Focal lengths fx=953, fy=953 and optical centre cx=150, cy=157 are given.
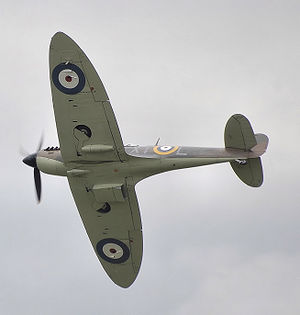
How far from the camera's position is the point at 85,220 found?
3559 centimetres

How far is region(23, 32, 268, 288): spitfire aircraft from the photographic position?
3172 centimetres

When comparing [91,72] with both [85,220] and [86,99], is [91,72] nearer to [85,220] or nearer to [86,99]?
[86,99]

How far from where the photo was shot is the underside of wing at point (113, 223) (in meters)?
33.8

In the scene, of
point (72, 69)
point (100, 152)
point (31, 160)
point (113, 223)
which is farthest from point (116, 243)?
point (72, 69)

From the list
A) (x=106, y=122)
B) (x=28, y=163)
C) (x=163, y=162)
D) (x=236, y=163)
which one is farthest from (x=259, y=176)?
(x=28, y=163)

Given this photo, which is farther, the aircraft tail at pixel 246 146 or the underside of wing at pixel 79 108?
the aircraft tail at pixel 246 146

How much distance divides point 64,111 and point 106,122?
58.7 inches

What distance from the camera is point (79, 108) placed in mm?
32219

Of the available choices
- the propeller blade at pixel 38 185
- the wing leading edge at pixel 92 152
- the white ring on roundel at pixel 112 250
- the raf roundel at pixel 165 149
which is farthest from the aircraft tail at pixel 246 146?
the propeller blade at pixel 38 185

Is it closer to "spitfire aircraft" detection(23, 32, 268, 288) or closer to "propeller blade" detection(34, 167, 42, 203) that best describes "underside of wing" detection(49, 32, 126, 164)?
"spitfire aircraft" detection(23, 32, 268, 288)

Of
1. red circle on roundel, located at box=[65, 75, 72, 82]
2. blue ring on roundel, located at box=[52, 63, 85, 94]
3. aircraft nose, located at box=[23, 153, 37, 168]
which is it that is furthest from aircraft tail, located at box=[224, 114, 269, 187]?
aircraft nose, located at box=[23, 153, 37, 168]

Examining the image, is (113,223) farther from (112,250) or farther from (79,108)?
(79,108)

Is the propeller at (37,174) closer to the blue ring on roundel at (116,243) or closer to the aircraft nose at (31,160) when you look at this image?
the aircraft nose at (31,160)

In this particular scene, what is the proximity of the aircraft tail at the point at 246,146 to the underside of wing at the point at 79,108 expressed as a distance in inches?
148
